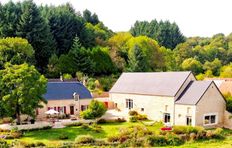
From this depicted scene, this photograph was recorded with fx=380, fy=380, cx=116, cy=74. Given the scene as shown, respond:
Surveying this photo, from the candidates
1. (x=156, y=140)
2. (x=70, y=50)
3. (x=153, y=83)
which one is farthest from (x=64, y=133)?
(x=70, y=50)

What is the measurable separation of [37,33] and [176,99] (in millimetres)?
32776

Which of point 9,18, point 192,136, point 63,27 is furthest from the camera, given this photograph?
point 63,27

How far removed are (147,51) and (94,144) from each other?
5403 cm

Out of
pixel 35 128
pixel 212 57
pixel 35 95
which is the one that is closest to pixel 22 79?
pixel 35 95

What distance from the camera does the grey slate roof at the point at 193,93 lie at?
3966cm

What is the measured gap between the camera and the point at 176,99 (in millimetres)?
41625

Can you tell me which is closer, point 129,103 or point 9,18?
point 129,103

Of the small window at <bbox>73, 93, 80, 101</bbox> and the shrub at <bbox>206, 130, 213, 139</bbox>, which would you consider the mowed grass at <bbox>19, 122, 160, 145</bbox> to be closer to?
the shrub at <bbox>206, 130, 213, 139</bbox>

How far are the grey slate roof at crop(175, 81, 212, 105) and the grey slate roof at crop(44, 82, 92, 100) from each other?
39.7 feet

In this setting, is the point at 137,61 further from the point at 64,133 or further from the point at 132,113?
the point at 64,133

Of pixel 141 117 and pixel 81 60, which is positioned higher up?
pixel 81 60

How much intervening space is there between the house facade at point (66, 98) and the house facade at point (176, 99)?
19.3ft

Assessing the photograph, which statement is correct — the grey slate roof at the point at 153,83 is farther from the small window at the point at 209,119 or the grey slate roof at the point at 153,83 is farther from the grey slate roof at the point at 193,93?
the small window at the point at 209,119

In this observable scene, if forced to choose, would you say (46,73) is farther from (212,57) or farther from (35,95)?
(212,57)
